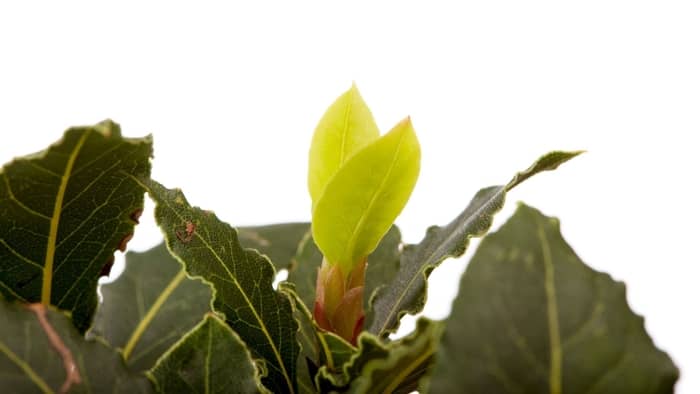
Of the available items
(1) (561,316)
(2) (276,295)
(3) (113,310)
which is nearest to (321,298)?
(2) (276,295)

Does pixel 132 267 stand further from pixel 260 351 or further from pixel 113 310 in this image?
pixel 260 351

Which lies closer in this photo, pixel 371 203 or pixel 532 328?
pixel 532 328

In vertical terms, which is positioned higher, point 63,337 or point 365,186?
point 365,186

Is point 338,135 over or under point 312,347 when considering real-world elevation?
over

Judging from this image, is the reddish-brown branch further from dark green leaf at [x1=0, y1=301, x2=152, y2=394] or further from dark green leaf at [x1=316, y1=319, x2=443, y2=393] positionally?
dark green leaf at [x1=316, y1=319, x2=443, y2=393]

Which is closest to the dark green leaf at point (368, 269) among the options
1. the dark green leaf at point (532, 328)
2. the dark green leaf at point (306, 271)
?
the dark green leaf at point (306, 271)

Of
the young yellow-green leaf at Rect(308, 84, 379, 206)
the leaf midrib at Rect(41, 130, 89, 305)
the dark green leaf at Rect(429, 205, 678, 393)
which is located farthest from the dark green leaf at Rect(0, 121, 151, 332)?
the dark green leaf at Rect(429, 205, 678, 393)

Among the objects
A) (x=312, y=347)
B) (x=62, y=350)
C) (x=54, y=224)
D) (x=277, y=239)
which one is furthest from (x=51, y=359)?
(x=277, y=239)

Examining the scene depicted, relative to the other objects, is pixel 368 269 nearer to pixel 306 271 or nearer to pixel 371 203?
pixel 306 271
